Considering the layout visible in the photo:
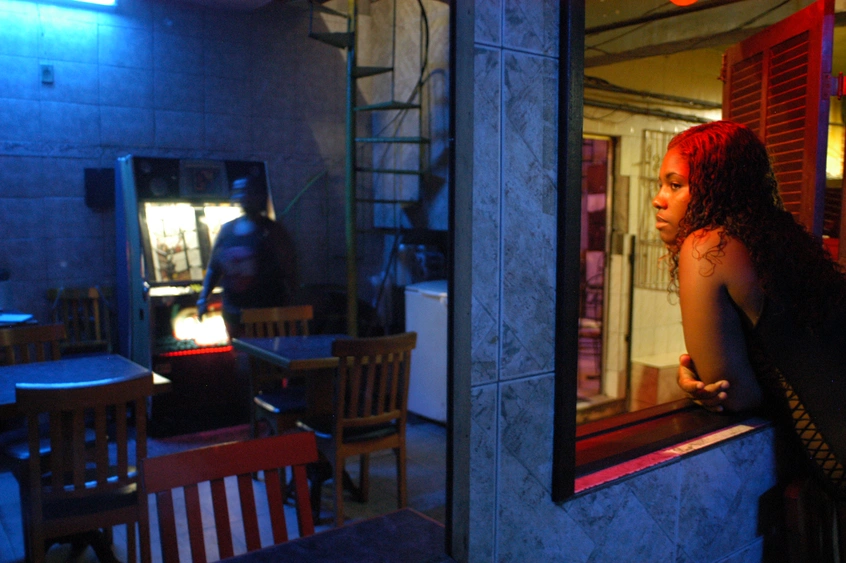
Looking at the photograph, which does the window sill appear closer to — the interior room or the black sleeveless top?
the interior room

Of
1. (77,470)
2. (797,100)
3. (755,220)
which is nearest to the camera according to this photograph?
(755,220)

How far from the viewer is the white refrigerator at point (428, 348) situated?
15.9 ft

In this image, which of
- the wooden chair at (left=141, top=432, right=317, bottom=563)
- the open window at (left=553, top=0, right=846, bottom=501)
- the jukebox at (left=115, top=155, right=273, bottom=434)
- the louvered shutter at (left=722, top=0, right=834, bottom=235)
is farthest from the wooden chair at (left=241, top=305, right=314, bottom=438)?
the louvered shutter at (left=722, top=0, right=834, bottom=235)

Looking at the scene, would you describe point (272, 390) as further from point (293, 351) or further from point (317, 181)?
point (317, 181)

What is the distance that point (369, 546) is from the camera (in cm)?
125

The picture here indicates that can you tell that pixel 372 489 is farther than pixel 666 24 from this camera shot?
No

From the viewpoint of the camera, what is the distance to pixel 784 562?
176 centimetres

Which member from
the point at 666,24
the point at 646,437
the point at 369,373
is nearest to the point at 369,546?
the point at 646,437

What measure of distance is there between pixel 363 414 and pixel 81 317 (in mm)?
3023

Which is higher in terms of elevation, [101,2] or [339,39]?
[101,2]

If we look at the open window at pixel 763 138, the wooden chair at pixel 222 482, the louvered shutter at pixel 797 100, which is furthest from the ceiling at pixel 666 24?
the wooden chair at pixel 222 482

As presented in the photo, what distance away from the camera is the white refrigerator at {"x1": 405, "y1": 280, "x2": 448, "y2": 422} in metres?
4.84

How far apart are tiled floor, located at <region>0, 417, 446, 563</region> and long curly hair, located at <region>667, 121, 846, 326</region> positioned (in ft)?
7.36

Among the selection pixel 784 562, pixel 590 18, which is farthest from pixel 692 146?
pixel 590 18
